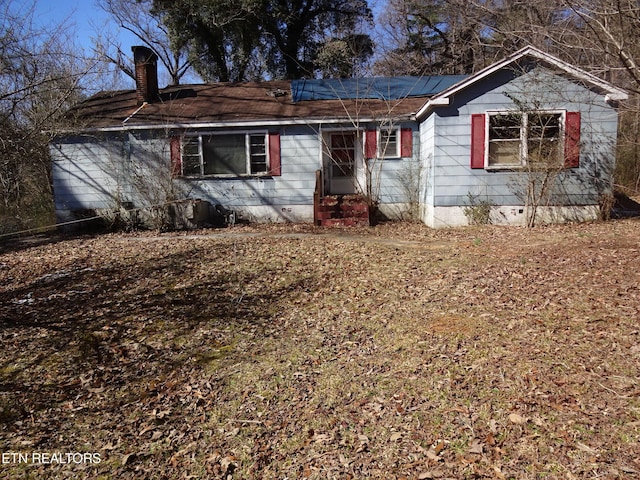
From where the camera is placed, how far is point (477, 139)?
33.4 ft

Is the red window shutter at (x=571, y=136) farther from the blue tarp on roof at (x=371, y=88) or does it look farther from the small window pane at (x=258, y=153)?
the small window pane at (x=258, y=153)

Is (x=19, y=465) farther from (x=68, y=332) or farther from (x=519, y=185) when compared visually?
(x=519, y=185)

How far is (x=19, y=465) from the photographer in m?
3.07

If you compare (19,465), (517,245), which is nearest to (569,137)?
(517,245)

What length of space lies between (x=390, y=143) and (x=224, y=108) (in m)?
4.86

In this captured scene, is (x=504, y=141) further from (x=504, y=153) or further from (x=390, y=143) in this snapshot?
(x=390, y=143)

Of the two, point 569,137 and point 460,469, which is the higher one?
point 569,137

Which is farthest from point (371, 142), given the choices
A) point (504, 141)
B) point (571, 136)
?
point (571, 136)

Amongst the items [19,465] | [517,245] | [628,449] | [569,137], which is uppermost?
[569,137]

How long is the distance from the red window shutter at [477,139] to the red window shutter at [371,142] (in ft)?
8.67

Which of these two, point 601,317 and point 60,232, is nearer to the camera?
point 601,317

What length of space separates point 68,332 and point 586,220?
1030 cm

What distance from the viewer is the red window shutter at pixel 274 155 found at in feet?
39.5

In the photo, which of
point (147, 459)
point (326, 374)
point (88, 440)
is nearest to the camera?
point (147, 459)
